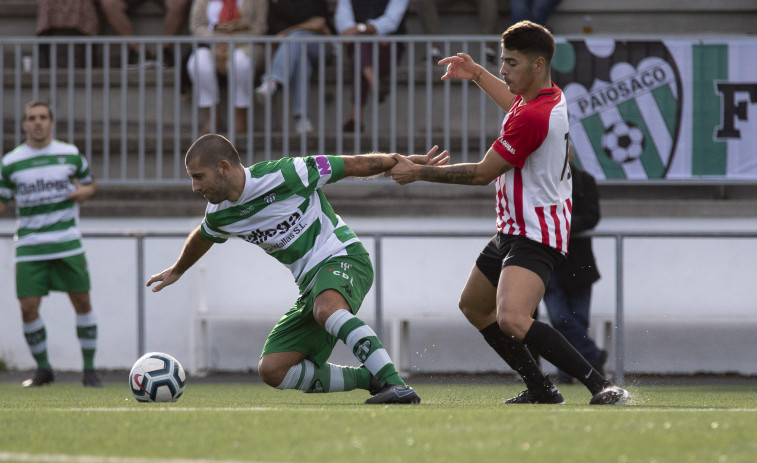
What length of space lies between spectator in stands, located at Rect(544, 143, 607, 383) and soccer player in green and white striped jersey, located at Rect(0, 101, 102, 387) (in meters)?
3.74

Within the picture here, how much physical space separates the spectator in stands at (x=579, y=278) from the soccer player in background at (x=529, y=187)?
10.7ft

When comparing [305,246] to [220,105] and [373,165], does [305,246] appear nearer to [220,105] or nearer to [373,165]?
[373,165]

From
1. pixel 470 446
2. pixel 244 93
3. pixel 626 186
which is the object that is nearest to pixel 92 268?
pixel 244 93

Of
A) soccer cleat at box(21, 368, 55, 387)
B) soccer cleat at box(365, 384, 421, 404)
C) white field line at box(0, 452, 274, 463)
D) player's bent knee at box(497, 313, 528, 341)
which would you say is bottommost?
soccer cleat at box(21, 368, 55, 387)

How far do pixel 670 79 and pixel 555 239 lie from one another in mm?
5250

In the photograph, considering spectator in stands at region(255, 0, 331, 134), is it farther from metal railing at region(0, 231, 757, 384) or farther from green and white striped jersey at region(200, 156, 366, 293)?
green and white striped jersey at region(200, 156, 366, 293)

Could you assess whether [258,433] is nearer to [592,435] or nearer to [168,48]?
[592,435]

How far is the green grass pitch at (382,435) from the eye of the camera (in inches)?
153

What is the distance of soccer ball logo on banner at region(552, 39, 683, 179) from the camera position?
1042 centimetres

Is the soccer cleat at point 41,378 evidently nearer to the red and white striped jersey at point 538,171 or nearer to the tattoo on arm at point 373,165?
the tattoo on arm at point 373,165

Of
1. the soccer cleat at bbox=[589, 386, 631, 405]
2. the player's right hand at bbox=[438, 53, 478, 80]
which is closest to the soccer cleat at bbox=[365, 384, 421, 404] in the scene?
the soccer cleat at bbox=[589, 386, 631, 405]

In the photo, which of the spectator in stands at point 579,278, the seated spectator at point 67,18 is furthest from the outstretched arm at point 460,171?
the seated spectator at point 67,18

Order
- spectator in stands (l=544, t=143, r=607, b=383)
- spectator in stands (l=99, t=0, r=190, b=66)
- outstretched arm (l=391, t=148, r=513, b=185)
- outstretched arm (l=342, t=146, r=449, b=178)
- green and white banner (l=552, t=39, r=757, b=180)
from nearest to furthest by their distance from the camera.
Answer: outstretched arm (l=391, t=148, r=513, b=185) → outstretched arm (l=342, t=146, r=449, b=178) → spectator in stands (l=544, t=143, r=607, b=383) → green and white banner (l=552, t=39, r=757, b=180) → spectator in stands (l=99, t=0, r=190, b=66)

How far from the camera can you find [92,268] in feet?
34.4
